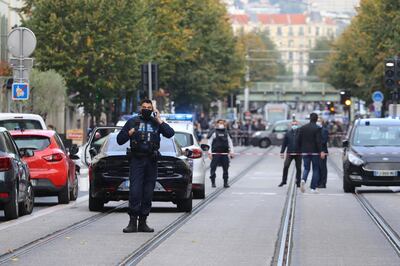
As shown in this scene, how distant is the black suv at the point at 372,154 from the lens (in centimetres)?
3206

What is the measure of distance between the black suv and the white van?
7.01 meters

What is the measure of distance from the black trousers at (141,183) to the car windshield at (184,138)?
10548 millimetres

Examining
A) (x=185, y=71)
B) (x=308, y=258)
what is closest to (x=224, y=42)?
(x=185, y=71)

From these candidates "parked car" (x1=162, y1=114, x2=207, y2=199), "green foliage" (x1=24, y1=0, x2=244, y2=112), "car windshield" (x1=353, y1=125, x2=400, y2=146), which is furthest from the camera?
"green foliage" (x1=24, y1=0, x2=244, y2=112)

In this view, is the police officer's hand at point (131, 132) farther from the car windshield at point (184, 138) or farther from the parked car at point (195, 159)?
the car windshield at point (184, 138)

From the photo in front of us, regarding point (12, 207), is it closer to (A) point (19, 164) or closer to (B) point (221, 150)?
(A) point (19, 164)

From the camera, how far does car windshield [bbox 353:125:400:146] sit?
33156 millimetres

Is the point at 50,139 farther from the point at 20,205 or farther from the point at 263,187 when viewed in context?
the point at 263,187

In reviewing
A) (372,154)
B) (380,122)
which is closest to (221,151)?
(380,122)

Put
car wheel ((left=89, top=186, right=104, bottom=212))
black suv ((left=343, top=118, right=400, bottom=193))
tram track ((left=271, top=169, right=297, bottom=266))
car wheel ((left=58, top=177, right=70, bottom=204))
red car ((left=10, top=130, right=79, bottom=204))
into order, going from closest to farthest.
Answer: tram track ((left=271, top=169, right=297, bottom=266)) < car wheel ((left=89, top=186, right=104, bottom=212)) < red car ((left=10, top=130, right=79, bottom=204)) < car wheel ((left=58, top=177, right=70, bottom=204)) < black suv ((left=343, top=118, right=400, bottom=193))

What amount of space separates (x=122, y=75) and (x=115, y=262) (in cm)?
4443

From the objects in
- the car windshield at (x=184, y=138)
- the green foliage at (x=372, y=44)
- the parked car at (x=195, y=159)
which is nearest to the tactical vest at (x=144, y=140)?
the parked car at (x=195, y=159)

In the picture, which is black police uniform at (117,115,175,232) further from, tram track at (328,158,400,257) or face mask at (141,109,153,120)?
tram track at (328,158,400,257)

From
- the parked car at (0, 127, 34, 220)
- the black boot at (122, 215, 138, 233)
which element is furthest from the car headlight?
the black boot at (122, 215, 138, 233)
